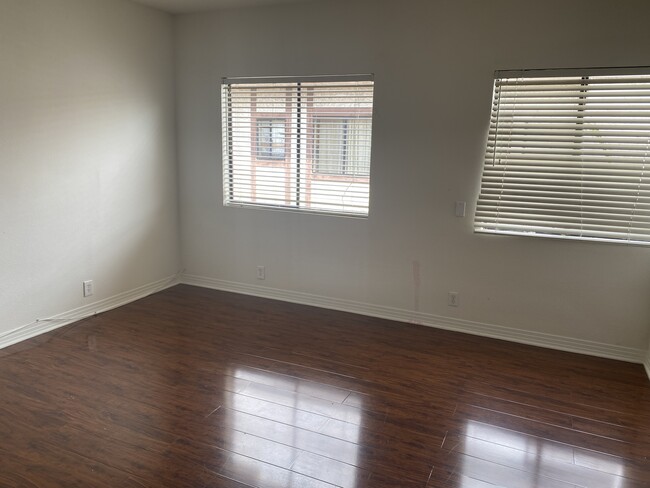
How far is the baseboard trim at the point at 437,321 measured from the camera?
345 centimetres

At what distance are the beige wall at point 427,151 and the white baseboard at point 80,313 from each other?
2.99 ft

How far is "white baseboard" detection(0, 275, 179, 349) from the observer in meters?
3.34

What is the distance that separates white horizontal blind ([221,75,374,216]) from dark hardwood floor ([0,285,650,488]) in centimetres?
121

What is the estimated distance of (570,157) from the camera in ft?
11.0

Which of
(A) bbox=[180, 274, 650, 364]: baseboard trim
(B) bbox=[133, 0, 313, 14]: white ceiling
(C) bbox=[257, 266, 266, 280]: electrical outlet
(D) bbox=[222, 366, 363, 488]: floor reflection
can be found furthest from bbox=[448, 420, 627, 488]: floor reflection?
(B) bbox=[133, 0, 313, 14]: white ceiling

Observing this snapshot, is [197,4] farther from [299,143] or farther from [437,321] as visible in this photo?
[437,321]

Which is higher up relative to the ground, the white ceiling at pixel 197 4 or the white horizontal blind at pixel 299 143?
the white ceiling at pixel 197 4

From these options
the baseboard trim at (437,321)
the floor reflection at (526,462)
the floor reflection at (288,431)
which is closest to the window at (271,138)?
the baseboard trim at (437,321)

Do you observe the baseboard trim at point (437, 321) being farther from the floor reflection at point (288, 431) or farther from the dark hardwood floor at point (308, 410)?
the floor reflection at point (288, 431)

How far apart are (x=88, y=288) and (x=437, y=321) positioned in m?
2.93

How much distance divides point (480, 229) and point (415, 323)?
96 centimetres

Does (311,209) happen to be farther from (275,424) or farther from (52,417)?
(52,417)

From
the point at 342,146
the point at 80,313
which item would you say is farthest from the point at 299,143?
the point at 80,313

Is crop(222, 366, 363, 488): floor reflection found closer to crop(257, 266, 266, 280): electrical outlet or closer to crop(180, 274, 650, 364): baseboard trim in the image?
crop(180, 274, 650, 364): baseboard trim
